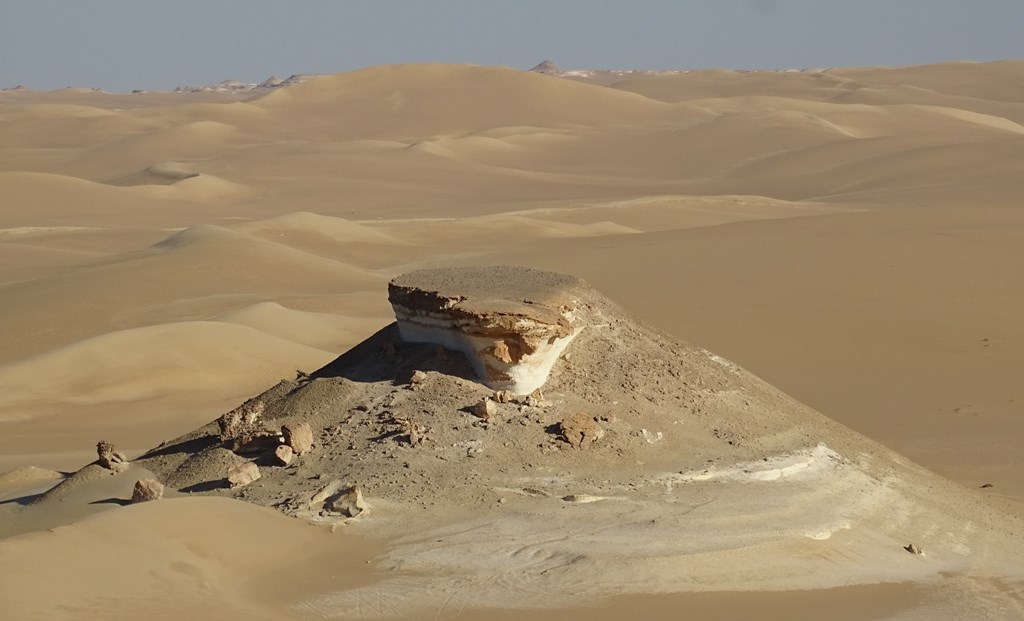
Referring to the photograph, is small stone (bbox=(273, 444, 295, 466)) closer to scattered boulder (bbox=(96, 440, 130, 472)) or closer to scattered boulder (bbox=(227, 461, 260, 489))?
scattered boulder (bbox=(227, 461, 260, 489))

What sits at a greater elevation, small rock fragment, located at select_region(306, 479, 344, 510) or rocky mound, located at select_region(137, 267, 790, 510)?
rocky mound, located at select_region(137, 267, 790, 510)

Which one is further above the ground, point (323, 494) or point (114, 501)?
point (323, 494)

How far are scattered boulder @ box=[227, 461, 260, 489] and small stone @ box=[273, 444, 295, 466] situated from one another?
156 mm

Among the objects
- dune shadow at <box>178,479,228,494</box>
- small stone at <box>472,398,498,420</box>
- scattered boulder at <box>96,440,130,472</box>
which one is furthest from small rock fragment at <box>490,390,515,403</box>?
scattered boulder at <box>96,440,130,472</box>

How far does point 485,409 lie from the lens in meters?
8.27

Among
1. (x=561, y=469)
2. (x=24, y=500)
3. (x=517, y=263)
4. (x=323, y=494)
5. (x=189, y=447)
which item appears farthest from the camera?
(x=517, y=263)

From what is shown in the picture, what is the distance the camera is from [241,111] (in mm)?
71188

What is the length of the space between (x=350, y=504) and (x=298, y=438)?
2.68 ft

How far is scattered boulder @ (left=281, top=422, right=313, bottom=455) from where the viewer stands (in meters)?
8.27

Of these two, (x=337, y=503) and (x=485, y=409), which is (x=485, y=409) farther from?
(x=337, y=503)

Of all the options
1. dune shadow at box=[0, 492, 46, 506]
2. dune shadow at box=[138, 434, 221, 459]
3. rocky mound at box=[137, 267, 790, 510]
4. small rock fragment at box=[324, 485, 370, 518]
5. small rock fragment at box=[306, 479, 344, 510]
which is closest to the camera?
small rock fragment at box=[324, 485, 370, 518]

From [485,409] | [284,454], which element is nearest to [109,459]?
[284,454]

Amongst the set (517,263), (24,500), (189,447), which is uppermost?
(189,447)

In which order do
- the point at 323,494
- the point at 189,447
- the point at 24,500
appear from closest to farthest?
the point at 323,494, the point at 24,500, the point at 189,447
